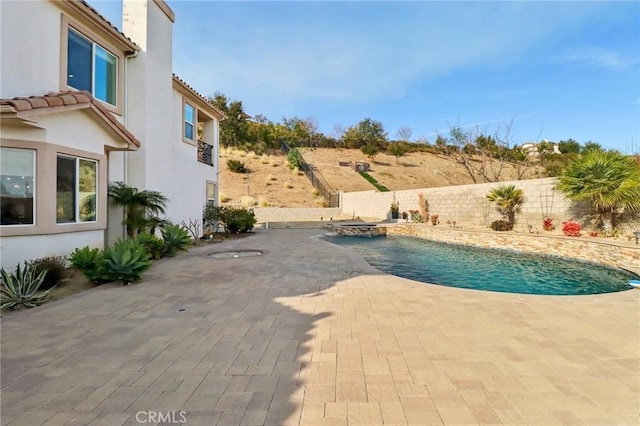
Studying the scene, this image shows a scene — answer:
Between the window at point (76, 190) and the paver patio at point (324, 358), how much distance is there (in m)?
2.80

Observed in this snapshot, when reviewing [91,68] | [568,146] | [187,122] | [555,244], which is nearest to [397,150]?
[568,146]

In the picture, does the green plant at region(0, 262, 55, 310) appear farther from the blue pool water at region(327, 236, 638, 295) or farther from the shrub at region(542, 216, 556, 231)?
the shrub at region(542, 216, 556, 231)

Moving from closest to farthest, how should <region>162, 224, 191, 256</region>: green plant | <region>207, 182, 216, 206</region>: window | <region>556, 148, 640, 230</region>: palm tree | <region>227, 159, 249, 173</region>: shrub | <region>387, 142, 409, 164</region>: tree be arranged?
<region>162, 224, 191, 256</region>: green plant, <region>556, 148, 640, 230</region>: palm tree, <region>207, 182, 216, 206</region>: window, <region>227, 159, 249, 173</region>: shrub, <region>387, 142, 409, 164</region>: tree

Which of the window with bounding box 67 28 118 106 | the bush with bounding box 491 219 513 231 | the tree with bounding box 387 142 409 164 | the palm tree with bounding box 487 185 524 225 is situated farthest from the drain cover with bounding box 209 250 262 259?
the tree with bounding box 387 142 409 164

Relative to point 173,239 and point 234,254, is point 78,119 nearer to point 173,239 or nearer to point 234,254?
point 173,239

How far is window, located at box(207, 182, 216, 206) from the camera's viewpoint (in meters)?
17.4

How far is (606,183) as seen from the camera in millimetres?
12156

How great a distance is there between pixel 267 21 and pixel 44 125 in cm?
1083

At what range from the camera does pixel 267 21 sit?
14.7 m

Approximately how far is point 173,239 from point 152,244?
1.05m

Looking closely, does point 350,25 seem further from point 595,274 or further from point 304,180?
point 304,180

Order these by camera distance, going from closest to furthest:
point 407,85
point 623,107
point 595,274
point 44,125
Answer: point 44,125 < point 595,274 < point 623,107 < point 407,85

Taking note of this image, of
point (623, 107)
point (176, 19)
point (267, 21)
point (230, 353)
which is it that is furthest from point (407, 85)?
point (230, 353)

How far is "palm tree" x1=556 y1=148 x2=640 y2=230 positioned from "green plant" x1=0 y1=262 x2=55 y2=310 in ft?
55.2
